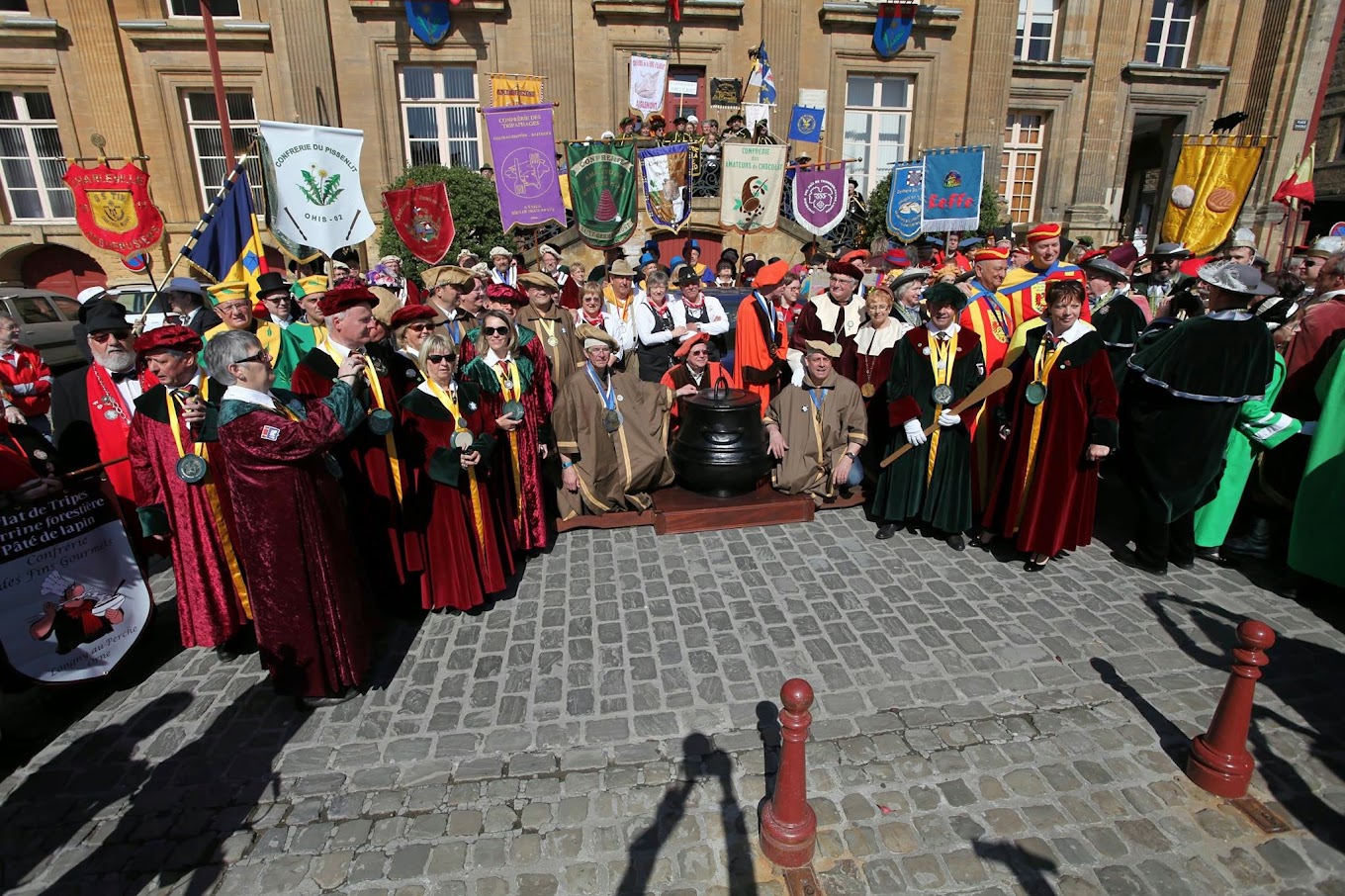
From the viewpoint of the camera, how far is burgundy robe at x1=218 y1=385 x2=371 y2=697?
2.97 metres

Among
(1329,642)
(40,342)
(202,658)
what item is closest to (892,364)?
(1329,642)

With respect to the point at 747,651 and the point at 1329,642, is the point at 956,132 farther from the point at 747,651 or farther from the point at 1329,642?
the point at 747,651

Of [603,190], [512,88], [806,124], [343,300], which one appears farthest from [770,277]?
[512,88]

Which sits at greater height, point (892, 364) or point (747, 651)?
point (892, 364)

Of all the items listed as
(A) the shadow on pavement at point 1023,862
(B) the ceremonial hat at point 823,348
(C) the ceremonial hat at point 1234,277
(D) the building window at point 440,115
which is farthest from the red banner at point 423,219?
(D) the building window at point 440,115

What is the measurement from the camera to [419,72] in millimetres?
15984

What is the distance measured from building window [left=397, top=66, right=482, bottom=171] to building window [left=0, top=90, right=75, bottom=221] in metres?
9.31

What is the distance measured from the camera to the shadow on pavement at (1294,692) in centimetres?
278

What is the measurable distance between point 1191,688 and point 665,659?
3.00 metres

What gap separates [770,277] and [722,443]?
2.62m

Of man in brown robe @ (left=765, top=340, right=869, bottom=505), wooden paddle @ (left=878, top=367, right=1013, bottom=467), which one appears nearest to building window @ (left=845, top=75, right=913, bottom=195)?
man in brown robe @ (left=765, top=340, right=869, bottom=505)

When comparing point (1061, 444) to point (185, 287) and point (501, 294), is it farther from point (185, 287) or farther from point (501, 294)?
point (185, 287)

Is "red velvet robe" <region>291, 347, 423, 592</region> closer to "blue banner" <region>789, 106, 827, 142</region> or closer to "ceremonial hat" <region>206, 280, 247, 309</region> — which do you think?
"ceremonial hat" <region>206, 280, 247, 309</region>

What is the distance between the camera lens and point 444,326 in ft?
13.6
